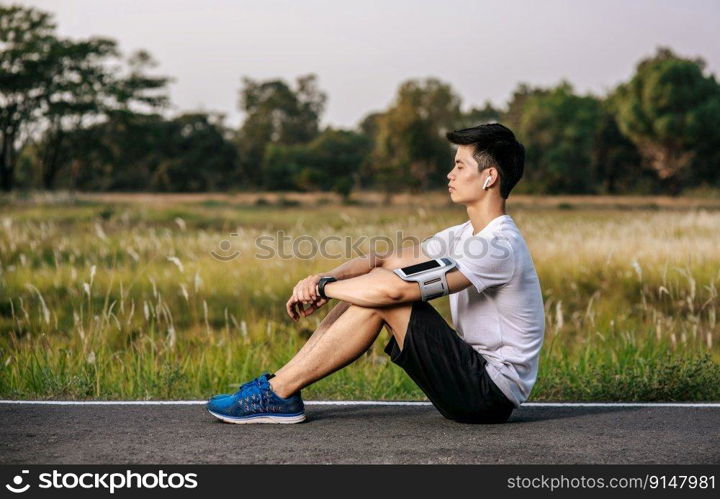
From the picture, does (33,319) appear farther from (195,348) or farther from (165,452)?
(165,452)

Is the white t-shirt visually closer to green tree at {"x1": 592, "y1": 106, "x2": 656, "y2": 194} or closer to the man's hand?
the man's hand

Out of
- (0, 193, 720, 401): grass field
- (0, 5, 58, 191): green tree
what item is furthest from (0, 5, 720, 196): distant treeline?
(0, 193, 720, 401): grass field

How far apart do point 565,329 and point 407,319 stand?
4953 millimetres

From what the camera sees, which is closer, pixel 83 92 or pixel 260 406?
pixel 260 406

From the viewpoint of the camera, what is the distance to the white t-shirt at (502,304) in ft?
14.9

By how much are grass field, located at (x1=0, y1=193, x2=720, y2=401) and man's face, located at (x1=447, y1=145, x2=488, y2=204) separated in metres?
2.03

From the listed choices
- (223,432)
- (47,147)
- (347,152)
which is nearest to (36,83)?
(47,147)

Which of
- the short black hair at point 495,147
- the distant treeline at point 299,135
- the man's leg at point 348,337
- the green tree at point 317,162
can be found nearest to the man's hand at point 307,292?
the man's leg at point 348,337

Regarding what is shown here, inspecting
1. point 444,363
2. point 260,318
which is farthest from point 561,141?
point 444,363

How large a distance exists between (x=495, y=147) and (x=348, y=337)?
1.23 meters

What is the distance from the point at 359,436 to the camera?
4691 millimetres

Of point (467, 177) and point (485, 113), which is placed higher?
point (485, 113)

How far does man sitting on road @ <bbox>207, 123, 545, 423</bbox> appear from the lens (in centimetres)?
455

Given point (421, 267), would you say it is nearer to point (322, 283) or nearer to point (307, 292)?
point (322, 283)
